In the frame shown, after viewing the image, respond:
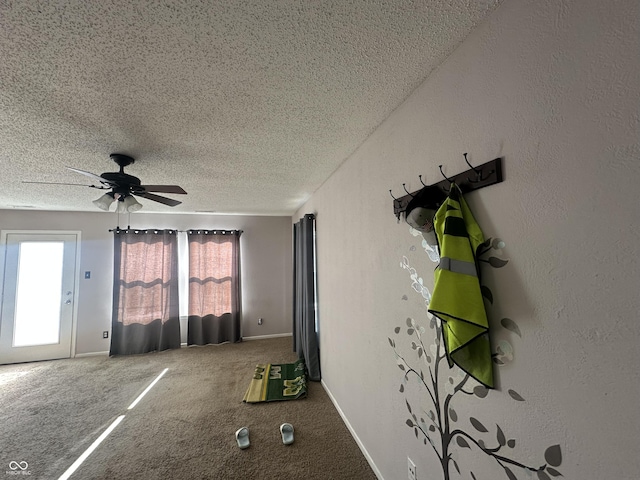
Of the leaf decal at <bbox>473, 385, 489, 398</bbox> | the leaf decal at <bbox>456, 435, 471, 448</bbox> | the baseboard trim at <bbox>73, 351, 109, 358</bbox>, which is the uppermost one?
the leaf decal at <bbox>473, 385, 489, 398</bbox>

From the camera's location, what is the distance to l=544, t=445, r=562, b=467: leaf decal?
75 cm

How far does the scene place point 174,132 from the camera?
176 centimetres

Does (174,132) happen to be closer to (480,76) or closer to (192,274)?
(480,76)

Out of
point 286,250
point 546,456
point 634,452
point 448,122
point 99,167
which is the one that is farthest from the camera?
point 286,250

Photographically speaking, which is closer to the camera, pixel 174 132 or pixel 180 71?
pixel 180 71

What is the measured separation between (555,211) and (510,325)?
393mm

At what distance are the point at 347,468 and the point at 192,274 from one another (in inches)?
153

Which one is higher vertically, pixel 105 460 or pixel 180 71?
pixel 180 71

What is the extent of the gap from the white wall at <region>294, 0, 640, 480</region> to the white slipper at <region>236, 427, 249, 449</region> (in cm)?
143

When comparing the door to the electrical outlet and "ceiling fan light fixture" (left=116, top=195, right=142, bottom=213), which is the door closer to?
"ceiling fan light fixture" (left=116, top=195, right=142, bottom=213)

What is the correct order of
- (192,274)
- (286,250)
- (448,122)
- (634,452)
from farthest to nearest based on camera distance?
1. (286,250)
2. (192,274)
3. (448,122)
4. (634,452)

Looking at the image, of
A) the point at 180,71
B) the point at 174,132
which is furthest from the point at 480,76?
the point at 174,132

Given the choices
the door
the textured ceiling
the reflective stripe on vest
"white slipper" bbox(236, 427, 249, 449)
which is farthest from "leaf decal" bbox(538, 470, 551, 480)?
the door

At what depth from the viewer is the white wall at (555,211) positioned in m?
0.62
